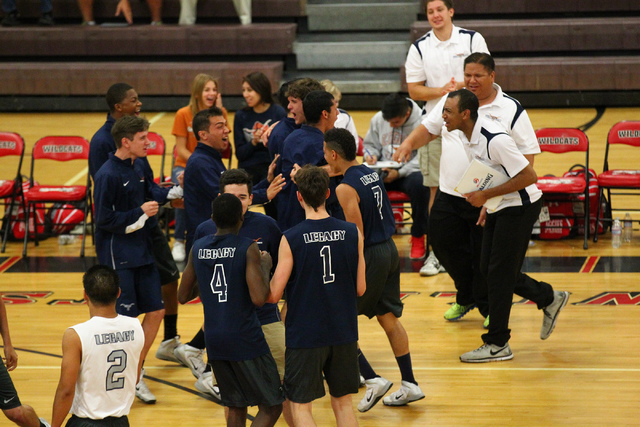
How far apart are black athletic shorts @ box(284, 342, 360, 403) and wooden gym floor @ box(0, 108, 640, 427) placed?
843 millimetres

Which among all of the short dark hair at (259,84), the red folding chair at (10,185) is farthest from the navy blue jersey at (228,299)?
the red folding chair at (10,185)

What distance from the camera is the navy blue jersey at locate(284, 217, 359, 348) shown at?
3615 millimetres

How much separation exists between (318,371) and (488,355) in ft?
6.25

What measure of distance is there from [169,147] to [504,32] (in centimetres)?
553

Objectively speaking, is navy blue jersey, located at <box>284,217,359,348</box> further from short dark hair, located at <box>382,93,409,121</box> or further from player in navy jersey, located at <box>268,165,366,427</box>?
short dark hair, located at <box>382,93,409,121</box>

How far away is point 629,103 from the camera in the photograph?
12023 millimetres

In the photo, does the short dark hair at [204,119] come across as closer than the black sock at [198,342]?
Yes

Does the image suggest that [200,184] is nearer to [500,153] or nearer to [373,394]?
[373,394]

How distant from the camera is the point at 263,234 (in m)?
3.93

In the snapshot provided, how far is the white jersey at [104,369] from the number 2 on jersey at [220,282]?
0.43 m

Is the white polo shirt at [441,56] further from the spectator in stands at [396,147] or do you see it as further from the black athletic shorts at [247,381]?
the black athletic shorts at [247,381]

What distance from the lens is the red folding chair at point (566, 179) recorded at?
→ 7.59 meters

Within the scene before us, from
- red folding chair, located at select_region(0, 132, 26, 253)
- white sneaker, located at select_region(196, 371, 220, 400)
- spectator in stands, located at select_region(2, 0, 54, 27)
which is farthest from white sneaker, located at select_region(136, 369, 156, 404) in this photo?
spectator in stands, located at select_region(2, 0, 54, 27)

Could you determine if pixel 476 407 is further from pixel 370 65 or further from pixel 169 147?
pixel 370 65
